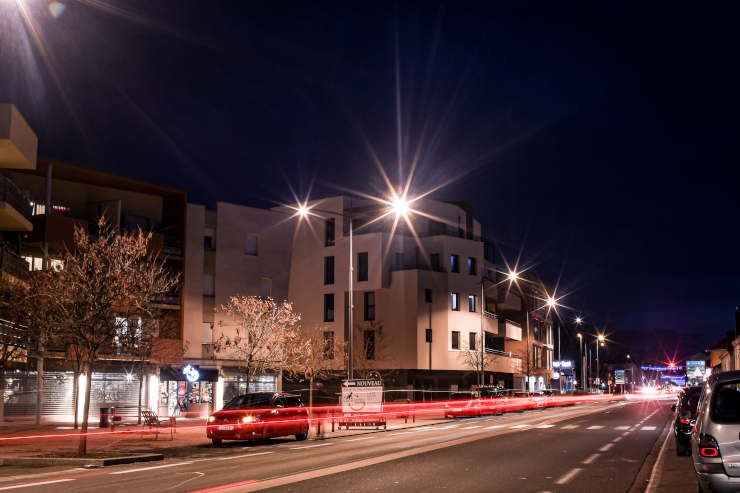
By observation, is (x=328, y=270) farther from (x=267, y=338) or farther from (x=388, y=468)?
(x=388, y=468)

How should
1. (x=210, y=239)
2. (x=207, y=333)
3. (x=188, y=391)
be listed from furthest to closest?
1. (x=210, y=239)
2. (x=207, y=333)
3. (x=188, y=391)

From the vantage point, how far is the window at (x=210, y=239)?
45.7 meters

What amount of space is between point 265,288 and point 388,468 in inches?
1385

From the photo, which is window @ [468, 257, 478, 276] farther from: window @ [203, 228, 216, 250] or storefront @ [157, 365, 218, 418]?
storefront @ [157, 365, 218, 418]

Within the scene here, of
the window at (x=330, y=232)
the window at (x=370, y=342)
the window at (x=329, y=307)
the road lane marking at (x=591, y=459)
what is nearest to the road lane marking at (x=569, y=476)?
the road lane marking at (x=591, y=459)

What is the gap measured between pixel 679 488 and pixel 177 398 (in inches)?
1383

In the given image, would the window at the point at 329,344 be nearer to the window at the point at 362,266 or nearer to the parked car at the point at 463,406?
the window at the point at 362,266

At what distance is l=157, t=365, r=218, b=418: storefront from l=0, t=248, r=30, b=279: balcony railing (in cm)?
1122

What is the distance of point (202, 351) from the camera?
43.9 metres

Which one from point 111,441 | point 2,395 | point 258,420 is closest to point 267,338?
point 111,441

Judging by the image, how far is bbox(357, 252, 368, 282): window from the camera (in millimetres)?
58844

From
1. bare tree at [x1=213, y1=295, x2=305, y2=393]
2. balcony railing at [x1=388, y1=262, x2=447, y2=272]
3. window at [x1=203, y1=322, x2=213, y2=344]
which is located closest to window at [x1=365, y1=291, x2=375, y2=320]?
balcony railing at [x1=388, y1=262, x2=447, y2=272]

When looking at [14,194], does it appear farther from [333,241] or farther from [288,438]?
[333,241]

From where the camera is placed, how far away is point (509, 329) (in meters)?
73.6
